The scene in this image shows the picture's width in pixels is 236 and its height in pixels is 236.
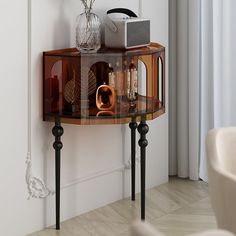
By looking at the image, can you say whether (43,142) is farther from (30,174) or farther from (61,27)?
(61,27)

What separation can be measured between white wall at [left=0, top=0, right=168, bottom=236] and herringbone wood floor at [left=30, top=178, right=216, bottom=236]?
0.09 metres

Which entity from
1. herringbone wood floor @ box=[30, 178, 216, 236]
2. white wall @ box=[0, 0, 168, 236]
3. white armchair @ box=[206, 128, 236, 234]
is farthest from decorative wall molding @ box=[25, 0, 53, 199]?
white armchair @ box=[206, 128, 236, 234]

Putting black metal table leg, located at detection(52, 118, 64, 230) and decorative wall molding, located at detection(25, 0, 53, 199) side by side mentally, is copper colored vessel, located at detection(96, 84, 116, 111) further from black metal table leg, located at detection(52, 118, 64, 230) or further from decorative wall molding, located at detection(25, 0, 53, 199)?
decorative wall molding, located at detection(25, 0, 53, 199)

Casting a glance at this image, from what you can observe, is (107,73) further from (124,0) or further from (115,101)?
(124,0)

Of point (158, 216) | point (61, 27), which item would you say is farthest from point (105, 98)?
point (158, 216)

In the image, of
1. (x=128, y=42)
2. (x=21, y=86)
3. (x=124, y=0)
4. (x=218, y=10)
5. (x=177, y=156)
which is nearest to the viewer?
(x=21, y=86)

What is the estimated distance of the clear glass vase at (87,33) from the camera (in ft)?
13.1

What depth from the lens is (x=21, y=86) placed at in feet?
12.5

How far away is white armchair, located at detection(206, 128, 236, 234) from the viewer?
7.77 feet

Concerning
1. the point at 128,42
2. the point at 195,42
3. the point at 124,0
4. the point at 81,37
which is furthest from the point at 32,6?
the point at 195,42

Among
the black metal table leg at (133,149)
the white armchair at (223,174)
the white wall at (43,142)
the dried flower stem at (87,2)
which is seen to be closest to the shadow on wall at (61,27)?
the white wall at (43,142)

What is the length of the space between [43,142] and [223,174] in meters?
1.77

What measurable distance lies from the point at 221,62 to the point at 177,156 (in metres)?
0.77

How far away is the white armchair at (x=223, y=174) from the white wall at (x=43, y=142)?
4.49ft
